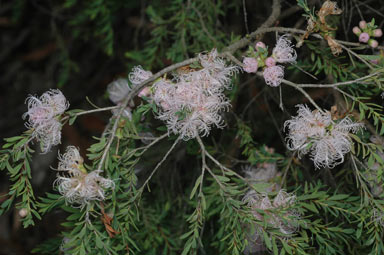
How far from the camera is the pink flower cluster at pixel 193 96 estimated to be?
3.16 feet

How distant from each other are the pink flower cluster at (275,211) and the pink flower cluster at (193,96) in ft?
0.84

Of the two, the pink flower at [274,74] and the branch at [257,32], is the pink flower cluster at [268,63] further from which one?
the branch at [257,32]

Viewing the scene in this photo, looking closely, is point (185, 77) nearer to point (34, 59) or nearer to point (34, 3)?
point (34, 3)

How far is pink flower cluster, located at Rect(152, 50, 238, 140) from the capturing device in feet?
3.16

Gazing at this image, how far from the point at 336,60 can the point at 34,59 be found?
2330 millimetres

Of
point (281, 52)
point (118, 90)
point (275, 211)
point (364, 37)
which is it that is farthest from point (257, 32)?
point (118, 90)

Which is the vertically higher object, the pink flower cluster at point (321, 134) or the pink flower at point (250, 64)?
the pink flower at point (250, 64)

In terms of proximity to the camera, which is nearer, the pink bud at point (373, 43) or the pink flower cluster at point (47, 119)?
the pink flower cluster at point (47, 119)

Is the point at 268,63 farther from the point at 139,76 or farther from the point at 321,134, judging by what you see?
the point at 139,76

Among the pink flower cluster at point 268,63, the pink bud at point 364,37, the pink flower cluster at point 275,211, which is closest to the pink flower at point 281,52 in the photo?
the pink flower cluster at point 268,63

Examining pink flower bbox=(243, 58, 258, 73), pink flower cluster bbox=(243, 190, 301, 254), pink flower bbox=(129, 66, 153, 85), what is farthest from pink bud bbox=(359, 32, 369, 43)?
pink flower bbox=(129, 66, 153, 85)

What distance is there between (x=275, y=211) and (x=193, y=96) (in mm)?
351

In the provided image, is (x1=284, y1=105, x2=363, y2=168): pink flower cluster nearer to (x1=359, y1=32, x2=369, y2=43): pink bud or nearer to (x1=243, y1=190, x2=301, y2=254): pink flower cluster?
(x1=243, y1=190, x2=301, y2=254): pink flower cluster

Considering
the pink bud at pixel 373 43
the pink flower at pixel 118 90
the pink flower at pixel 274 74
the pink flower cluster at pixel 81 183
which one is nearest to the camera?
the pink flower cluster at pixel 81 183
